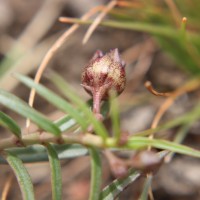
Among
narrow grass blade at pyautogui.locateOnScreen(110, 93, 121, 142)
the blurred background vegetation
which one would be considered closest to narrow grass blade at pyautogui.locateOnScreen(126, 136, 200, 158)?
narrow grass blade at pyautogui.locateOnScreen(110, 93, 121, 142)

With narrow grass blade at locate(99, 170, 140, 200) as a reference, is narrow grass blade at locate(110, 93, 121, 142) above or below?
above

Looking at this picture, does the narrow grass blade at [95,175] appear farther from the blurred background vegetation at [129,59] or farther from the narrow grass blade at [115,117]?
the blurred background vegetation at [129,59]

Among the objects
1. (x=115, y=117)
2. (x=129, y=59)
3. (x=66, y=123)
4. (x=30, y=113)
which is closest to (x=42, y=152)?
(x=66, y=123)

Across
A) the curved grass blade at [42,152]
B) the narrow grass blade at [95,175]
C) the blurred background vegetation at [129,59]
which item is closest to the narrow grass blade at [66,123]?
the curved grass blade at [42,152]

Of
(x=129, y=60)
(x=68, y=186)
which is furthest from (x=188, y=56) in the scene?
(x=68, y=186)

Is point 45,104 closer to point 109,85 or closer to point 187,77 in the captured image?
point 187,77

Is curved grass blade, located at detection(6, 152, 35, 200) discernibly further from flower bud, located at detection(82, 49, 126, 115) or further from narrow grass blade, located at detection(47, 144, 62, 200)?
flower bud, located at detection(82, 49, 126, 115)
